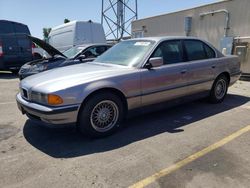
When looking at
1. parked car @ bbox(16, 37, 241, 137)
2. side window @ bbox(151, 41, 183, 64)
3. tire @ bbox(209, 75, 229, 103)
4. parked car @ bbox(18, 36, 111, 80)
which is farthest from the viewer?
parked car @ bbox(18, 36, 111, 80)

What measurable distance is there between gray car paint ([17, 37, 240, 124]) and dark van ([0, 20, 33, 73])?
7915 mm

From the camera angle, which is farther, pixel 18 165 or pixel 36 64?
pixel 36 64

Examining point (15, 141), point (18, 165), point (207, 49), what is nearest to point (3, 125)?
point (15, 141)

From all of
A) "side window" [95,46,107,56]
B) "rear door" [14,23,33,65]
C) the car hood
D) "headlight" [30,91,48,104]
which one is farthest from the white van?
"headlight" [30,91,48,104]

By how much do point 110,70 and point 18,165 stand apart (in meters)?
1.96

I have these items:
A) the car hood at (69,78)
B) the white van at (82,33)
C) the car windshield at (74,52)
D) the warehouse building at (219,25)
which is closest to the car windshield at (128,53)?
the car hood at (69,78)

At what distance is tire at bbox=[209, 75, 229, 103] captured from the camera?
19.2 ft

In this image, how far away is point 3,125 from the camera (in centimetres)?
462

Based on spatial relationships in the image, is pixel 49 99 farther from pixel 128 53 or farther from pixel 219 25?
pixel 219 25

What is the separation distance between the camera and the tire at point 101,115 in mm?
3740

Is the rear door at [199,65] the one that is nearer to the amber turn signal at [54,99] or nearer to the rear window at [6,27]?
the amber turn signal at [54,99]

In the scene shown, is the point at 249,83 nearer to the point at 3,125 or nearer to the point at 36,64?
the point at 36,64

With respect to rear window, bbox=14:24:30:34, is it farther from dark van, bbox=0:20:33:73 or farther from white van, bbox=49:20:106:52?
white van, bbox=49:20:106:52

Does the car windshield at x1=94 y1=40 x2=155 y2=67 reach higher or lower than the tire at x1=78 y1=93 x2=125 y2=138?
higher
